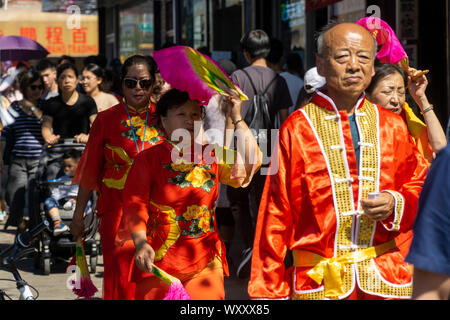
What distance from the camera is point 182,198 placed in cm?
466

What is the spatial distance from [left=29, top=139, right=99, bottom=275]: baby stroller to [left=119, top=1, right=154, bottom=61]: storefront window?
17767mm

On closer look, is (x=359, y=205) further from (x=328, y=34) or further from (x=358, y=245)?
(x=328, y=34)

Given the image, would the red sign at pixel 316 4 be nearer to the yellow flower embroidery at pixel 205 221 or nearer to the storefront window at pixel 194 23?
the storefront window at pixel 194 23

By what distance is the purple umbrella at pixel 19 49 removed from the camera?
49.6 feet

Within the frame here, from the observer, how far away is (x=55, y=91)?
12.8 meters

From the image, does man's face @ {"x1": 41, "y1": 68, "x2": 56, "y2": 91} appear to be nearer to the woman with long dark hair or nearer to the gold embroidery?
the woman with long dark hair

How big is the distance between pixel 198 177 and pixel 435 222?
243cm

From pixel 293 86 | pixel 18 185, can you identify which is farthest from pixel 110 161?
pixel 18 185

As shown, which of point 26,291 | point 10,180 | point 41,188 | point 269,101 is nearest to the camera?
point 26,291

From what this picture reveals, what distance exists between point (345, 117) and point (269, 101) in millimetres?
4069

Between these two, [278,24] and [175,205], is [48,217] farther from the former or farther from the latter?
[278,24]

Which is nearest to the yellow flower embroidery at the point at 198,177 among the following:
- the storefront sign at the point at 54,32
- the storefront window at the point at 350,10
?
the storefront window at the point at 350,10

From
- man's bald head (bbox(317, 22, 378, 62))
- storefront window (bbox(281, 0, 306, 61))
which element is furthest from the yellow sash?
storefront window (bbox(281, 0, 306, 61))

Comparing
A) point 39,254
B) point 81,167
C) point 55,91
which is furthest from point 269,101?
point 55,91
